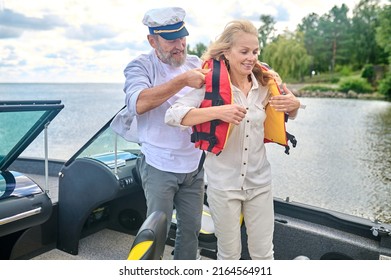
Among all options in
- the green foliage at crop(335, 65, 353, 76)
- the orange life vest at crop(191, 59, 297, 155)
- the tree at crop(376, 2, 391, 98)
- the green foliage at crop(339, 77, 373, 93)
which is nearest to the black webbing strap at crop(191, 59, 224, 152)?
the orange life vest at crop(191, 59, 297, 155)

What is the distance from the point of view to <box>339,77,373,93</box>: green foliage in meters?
18.9

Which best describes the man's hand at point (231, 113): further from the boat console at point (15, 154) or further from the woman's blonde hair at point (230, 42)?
the boat console at point (15, 154)

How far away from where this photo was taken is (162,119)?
4.66 feet

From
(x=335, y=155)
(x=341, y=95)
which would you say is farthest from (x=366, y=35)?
(x=335, y=155)

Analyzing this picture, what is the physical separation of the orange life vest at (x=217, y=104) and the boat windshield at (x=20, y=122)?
0.80 meters

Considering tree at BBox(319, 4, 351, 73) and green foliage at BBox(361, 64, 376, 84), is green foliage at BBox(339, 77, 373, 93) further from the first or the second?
tree at BBox(319, 4, 351, 73)

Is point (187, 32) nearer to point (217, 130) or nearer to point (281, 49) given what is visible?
point (217, 130)

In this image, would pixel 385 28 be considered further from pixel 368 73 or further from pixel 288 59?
pixel 288 59

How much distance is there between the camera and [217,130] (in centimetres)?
123

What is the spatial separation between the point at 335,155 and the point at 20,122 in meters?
10.8

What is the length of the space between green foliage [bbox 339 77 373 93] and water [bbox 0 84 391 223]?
63cm

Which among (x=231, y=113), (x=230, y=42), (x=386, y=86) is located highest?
(x=230, y=42)

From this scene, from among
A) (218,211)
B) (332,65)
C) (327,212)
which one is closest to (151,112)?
(218,211)

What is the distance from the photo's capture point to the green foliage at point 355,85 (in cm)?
1888
